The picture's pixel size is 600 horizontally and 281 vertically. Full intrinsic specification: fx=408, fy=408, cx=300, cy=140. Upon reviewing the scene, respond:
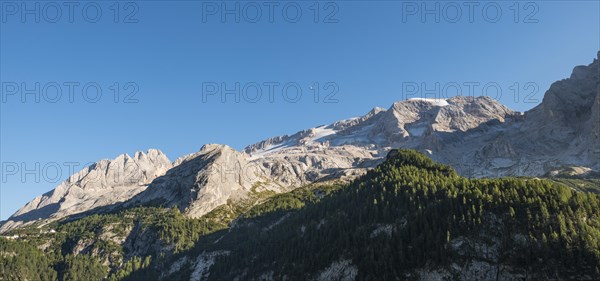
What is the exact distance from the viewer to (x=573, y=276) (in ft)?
309

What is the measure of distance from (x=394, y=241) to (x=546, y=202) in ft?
149

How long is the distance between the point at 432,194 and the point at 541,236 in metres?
44.8

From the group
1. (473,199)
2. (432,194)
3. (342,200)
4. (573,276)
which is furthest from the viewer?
(342,200)

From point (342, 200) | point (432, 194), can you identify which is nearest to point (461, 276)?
point (432, 194)

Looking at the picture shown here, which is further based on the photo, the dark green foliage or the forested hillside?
the dark green foliage

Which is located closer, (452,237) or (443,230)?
(452,237)

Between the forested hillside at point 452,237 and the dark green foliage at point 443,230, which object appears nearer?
the forested hillside at point 452,237

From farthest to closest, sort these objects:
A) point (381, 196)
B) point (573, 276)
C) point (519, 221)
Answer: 1. point (381, 196)
2. point (519, 221)
3. point (573, 276)

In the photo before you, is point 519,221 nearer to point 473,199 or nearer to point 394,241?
point 473,199

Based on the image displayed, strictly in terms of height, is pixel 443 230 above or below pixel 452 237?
above

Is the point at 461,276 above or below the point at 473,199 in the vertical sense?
below

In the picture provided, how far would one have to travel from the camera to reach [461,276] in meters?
104

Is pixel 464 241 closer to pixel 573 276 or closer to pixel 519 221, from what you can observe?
pixel 519 221

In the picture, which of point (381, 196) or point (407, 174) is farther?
point (407, 174)
